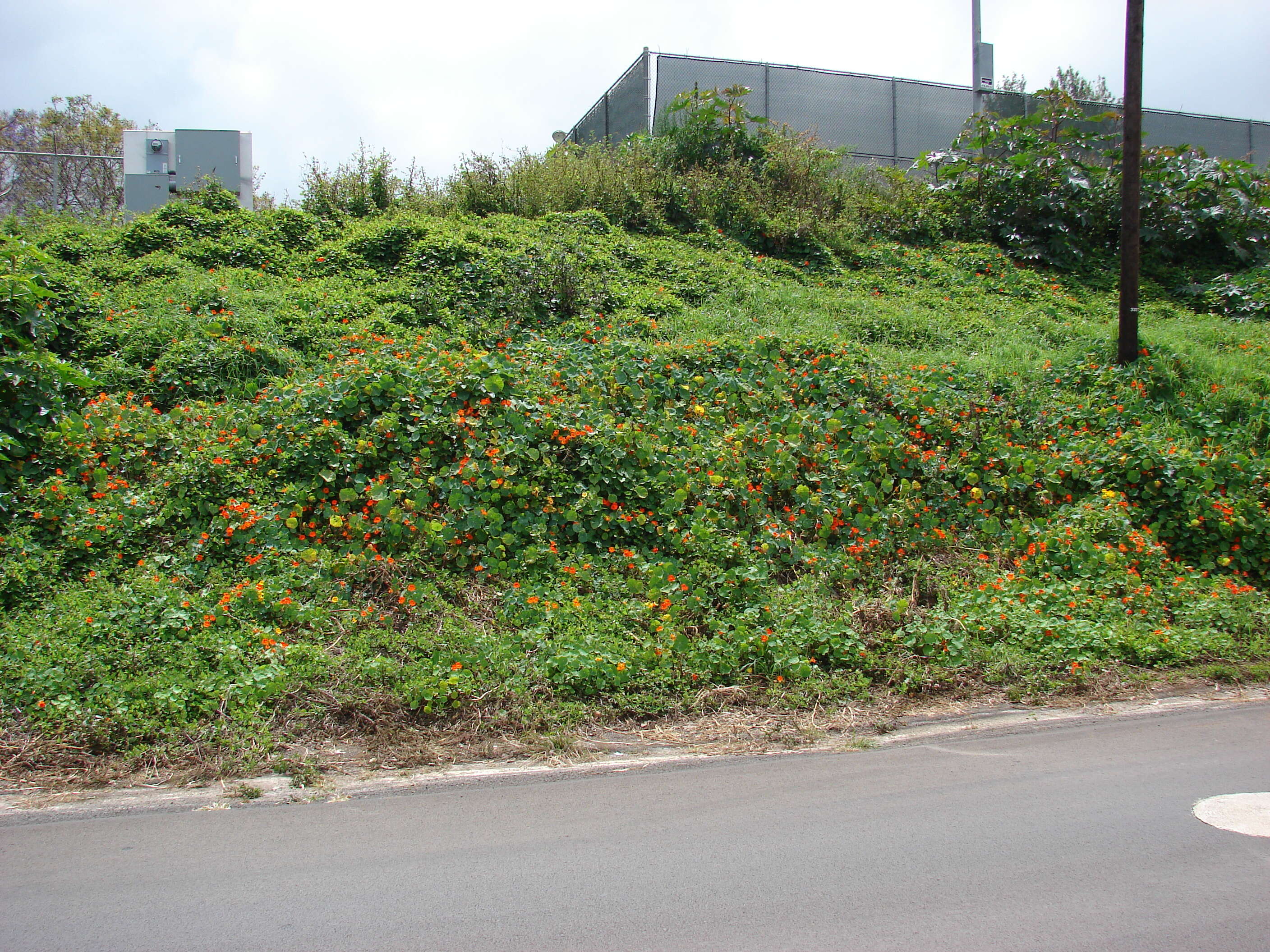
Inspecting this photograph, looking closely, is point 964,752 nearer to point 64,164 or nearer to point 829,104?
point 829,104

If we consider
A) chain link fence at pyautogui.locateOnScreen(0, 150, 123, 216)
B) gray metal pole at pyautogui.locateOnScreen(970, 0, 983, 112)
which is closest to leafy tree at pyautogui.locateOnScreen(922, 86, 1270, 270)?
gray metal pole at pyautogui.locateOnScreen(970, 0, 983, 112)

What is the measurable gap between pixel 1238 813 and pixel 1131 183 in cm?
830

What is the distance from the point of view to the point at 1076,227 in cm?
1556

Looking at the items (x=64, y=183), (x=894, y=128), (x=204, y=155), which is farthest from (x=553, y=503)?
(x=64, y=183)

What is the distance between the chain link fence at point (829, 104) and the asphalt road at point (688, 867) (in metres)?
15.3

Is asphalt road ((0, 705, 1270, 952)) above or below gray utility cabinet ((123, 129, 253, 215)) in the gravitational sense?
below

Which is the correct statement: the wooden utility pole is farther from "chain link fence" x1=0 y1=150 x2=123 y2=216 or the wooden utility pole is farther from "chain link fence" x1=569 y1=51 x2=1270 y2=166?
"chain link fence" x1=0 y1=150 x2=123 y2=216

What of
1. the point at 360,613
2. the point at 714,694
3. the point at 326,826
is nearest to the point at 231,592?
the point at 360,613

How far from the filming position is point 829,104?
18359 millimetres

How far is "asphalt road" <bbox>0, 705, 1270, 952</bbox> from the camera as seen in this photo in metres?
2.83

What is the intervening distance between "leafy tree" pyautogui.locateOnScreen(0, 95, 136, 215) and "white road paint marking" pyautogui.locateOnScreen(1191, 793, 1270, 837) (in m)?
14.3

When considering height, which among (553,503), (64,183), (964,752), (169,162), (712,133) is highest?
(712,133)

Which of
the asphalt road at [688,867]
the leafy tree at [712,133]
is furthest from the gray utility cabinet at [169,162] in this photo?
the asphalt road at [688,867]

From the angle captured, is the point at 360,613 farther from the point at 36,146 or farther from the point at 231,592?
the point at 36,146
